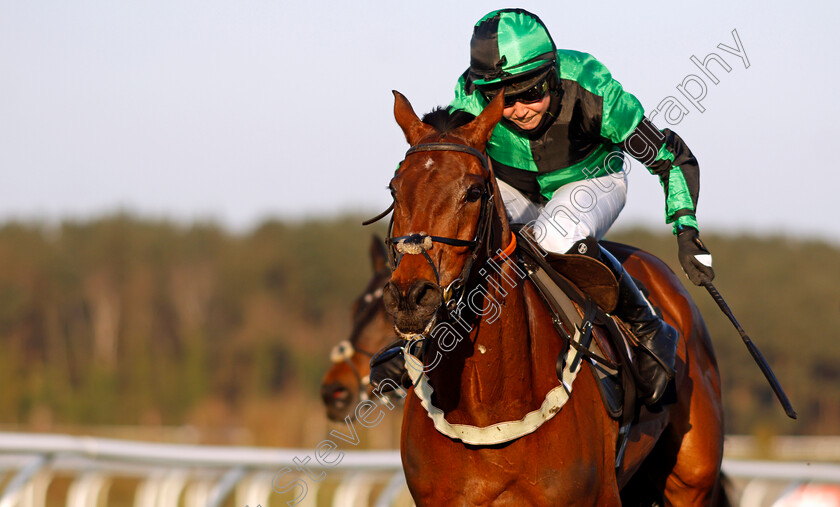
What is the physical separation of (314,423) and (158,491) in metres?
8.50

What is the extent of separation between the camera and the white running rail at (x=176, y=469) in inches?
222

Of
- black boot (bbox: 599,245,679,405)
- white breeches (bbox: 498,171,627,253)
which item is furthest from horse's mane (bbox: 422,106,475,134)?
black boot (bbox: 599,245,679,405)

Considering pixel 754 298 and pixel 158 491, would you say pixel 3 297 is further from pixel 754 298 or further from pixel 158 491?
pixel 158 491

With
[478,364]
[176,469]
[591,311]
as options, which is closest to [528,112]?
[591,311]

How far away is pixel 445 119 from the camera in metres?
3.20

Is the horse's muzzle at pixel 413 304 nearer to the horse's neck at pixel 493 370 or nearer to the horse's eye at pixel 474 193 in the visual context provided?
the horse's eye at pixel 474 193

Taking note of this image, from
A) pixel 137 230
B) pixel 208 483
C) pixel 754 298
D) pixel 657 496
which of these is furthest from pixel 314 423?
pixel 137 230

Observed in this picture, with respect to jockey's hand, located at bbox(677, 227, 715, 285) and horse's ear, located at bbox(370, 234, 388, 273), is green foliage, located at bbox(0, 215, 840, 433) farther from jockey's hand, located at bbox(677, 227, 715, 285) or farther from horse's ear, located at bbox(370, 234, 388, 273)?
jockey's hand, located at bbox(677, 227, 715, 285)

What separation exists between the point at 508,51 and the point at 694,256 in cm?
123

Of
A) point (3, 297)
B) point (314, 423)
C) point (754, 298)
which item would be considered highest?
point (314, 423)

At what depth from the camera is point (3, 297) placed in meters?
41.1

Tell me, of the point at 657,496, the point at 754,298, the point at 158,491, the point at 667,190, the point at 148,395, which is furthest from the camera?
the point at 754,298

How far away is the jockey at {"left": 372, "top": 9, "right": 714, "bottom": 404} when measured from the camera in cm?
361

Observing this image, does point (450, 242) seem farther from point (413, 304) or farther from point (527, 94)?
point (527, 94)
